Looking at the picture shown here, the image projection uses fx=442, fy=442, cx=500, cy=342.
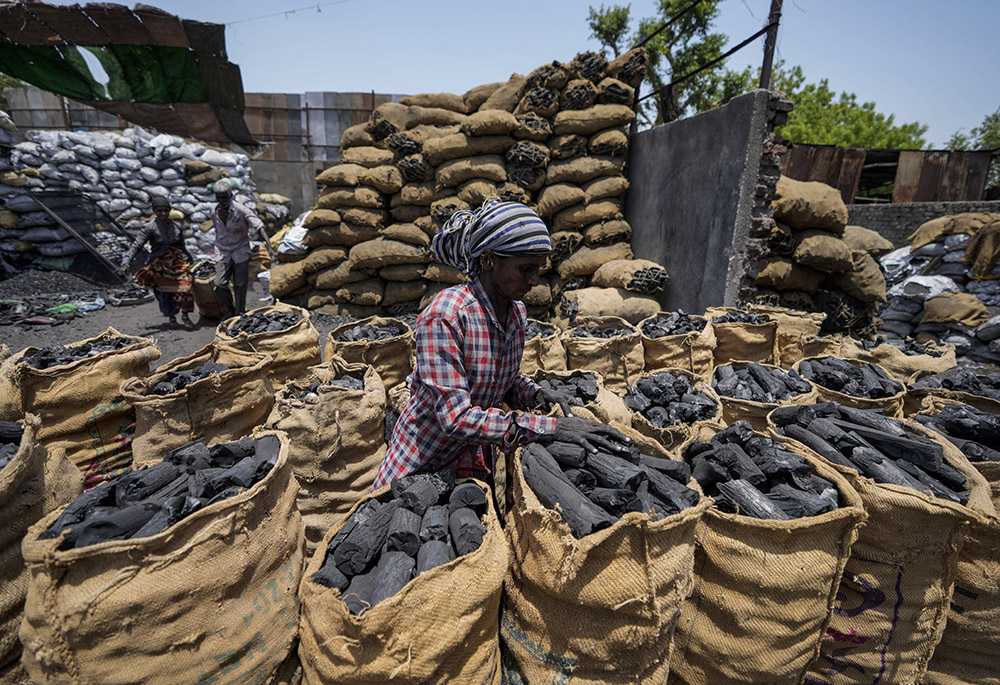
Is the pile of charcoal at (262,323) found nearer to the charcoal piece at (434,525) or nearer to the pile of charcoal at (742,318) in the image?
the charcoal piece at (434,525)

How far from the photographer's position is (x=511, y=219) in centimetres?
187

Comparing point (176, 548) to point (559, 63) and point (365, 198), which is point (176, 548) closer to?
point (365, 198)

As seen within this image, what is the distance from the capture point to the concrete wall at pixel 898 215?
39.2ft

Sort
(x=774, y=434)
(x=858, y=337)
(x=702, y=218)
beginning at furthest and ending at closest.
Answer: (x=858, y=337), (x=702, y=218), (x=774, y=434)

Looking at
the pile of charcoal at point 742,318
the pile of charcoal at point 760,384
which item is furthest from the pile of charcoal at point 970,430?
the pile of charcoal at point 742,318

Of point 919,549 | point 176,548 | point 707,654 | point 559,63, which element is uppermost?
point 559,63

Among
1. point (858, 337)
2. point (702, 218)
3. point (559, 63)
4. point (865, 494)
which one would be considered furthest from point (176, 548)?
point (858, 337)

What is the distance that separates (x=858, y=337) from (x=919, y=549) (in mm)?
6085

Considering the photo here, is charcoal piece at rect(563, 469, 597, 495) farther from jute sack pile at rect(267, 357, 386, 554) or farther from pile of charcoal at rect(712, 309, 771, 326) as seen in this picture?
pile of charcoal at rect(712, 309, 771, 326)

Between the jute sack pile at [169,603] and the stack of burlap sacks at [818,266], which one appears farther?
the stack of burlap sacks at [818,266]

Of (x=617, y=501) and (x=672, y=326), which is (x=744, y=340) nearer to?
(x=672, y=326)

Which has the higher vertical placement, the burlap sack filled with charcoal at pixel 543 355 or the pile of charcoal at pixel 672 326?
the pile of charcoal at pixel 672 326

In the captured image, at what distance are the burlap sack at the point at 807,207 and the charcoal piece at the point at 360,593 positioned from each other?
627cm

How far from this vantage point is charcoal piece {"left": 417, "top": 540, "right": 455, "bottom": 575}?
1.41 metres
